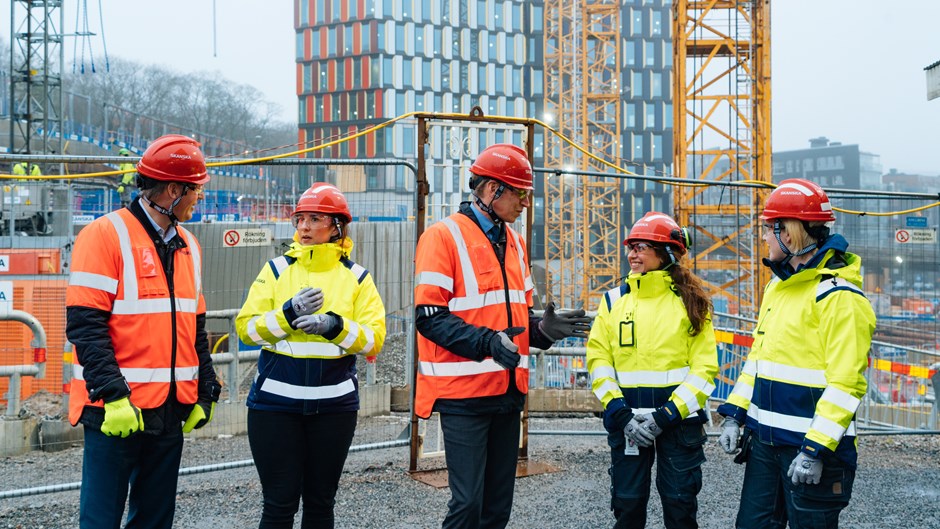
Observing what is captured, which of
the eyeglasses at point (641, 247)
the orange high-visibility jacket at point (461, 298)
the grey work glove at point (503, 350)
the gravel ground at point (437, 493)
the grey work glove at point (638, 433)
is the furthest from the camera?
the gravel ground at point (437, 493)

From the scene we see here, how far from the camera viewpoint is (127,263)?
10.6 ft

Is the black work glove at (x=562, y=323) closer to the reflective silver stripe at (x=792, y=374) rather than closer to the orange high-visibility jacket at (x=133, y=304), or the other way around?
the reflective silver stripe at (x=792, y=374)

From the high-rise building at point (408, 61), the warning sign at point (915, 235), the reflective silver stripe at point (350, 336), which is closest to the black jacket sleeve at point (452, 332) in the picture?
the reflective silver stripe at point (350, 336)

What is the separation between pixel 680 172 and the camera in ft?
89.2

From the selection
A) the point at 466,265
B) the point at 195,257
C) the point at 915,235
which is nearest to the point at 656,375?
the point at 466,265

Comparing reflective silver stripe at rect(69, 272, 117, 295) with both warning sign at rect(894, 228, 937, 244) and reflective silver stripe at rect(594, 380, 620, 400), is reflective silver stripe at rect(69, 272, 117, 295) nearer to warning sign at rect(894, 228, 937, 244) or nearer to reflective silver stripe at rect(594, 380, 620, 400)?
reflective silver stripe at rect(594, 380, 620, 400)

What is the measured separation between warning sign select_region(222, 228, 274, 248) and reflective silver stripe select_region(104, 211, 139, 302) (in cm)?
345

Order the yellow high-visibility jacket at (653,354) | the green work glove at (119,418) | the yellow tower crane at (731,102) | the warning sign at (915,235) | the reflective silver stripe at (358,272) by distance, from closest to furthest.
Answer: the green work glove at (119,418)
the yellow high-visibility jacket at (653,354)
the reflective silver stripe at (358,272)
the warning sign at (915,235)
the yellow tower crane at (731,102)

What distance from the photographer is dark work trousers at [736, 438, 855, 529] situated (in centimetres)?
330

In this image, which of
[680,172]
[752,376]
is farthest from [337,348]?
[680,172]

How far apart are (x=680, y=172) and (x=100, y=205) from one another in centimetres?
2020

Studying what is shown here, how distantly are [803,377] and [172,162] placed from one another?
2791mm

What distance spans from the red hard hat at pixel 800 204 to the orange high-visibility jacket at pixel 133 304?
2.58 m

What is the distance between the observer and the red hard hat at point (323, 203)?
4066 mm
